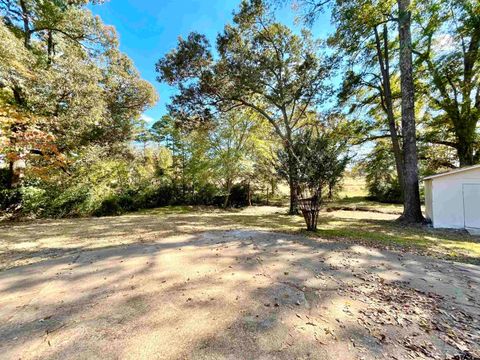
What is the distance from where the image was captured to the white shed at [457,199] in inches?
337

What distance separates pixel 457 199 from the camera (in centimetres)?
877

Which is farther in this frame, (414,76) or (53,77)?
(414,76)

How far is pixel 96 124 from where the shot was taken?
12.4 meters

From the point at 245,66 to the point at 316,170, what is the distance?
6.64m

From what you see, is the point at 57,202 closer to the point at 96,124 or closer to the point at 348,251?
the point at 96,124

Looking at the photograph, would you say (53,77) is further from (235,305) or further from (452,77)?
(452,77)

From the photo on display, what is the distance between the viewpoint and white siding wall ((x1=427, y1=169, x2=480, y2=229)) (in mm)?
8688

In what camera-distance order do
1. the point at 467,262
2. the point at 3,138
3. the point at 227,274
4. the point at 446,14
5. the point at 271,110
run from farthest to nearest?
the point at 271,110 → the point at 446,14 → the point at 3,138 → the point at 467,262 → the point at 227,274

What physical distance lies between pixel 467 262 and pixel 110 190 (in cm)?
1388

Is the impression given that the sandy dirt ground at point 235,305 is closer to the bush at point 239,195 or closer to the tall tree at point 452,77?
the tall tree at point 452,77

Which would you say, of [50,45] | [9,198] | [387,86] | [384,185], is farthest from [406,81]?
[9,198]

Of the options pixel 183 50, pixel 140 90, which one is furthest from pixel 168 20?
pixel 140 90

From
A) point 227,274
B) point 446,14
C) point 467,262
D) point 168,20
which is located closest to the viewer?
point 227,274

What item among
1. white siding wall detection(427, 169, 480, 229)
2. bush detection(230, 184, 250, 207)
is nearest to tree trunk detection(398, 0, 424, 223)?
white siding wall detection(427, 169, 480, 229)
